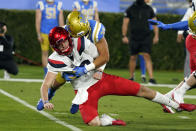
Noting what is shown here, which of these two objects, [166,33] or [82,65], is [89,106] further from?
[166,33]

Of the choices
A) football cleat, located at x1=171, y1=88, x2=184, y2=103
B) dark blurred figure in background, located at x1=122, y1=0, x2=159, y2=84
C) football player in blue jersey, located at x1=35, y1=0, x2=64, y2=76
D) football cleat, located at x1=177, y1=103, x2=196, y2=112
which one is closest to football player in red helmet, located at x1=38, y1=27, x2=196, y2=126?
football cleat, located at x1=177, y1=103, x2=196, y2=112

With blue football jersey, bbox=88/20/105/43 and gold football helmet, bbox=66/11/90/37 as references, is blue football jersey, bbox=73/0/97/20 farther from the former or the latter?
gold football helmet, bbox=66/11/90/37

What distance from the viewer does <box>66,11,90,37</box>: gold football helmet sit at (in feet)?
22.0

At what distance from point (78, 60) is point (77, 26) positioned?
0.41m

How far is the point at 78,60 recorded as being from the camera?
270 inches

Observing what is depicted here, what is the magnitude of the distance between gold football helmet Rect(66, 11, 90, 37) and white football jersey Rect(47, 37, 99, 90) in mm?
86

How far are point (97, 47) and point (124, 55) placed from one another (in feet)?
37.5

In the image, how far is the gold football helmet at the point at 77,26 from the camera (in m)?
6.70

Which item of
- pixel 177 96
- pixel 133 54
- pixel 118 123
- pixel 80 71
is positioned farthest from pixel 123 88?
pixel 133 54

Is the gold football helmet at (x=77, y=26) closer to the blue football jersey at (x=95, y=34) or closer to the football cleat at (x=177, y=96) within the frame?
the blue football jersey at (x=95, y=34)

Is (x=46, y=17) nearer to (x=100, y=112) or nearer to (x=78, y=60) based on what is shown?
(x=100, y=112)

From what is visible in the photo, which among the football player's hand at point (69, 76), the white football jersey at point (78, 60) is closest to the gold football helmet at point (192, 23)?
the white football jersey at point (78, 60)

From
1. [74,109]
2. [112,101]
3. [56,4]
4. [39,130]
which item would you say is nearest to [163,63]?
[56,4]

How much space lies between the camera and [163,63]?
18.6m
